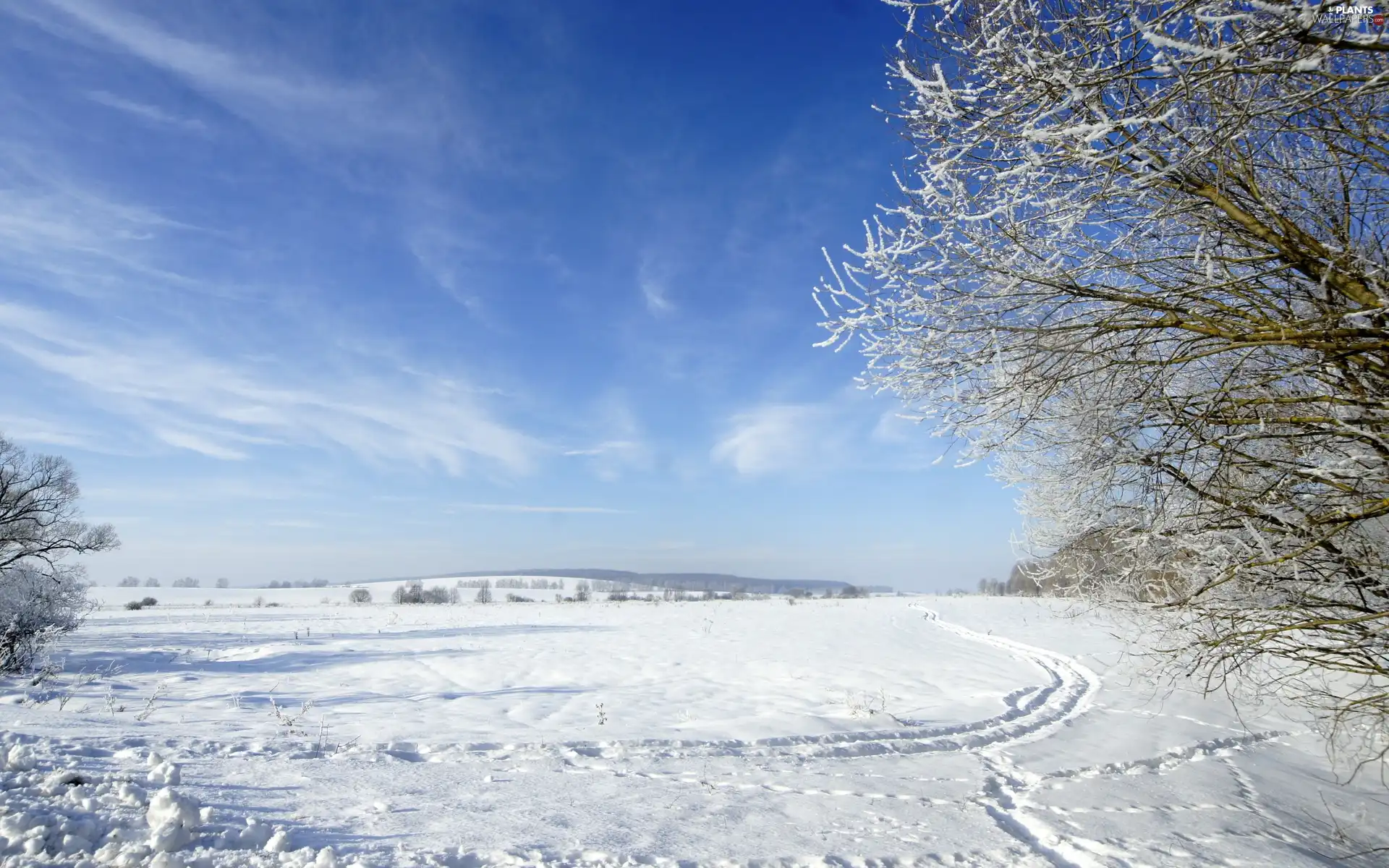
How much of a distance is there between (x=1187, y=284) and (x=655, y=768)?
5399 mm

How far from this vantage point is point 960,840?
15.3 feet

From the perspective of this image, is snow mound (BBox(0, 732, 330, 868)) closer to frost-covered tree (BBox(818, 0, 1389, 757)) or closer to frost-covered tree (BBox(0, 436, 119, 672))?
frost-covered tree (BBox(818, 0, 1389, 757))

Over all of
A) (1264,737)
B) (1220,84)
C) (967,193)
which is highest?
(1220,84)

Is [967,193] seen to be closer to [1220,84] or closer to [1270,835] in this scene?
[1220,84]

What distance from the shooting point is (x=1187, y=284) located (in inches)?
138

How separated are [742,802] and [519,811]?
5.34ft

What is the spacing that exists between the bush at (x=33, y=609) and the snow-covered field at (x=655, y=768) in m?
2.01

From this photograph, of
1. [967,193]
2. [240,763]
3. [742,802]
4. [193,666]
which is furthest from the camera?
[193,666]

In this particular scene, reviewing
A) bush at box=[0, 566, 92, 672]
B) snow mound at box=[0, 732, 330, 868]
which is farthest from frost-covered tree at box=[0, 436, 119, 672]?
snow mound at box=[0, 732, 330, 868]

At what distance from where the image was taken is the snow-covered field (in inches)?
162

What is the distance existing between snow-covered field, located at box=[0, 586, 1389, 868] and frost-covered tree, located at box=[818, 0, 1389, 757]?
7.07ft

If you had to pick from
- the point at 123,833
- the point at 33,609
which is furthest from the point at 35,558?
the point at 123,833

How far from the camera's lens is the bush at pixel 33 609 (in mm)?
15328

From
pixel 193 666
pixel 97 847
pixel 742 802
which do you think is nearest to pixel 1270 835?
pixel 742 802
